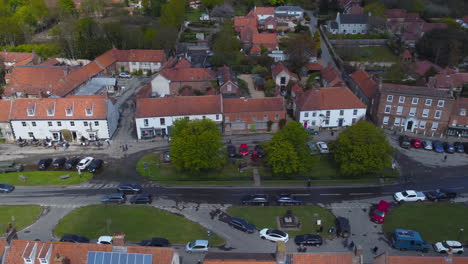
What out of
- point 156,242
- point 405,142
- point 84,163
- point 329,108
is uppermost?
point 329,108

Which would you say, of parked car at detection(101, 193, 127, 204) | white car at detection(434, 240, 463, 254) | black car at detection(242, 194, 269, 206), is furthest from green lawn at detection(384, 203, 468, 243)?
parked car at detection(101, 193, 127, 204)

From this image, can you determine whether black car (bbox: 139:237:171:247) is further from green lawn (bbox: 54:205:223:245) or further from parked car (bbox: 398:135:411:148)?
parked car (bbox: 398:135:411:148)

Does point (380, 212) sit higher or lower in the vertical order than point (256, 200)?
higher

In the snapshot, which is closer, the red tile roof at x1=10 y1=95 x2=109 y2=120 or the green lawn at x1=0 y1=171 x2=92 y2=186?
the green lawn at x1=0 y1=171 x2=92 y2=186

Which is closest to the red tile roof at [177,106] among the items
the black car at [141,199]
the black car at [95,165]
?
the black car at [95,165]

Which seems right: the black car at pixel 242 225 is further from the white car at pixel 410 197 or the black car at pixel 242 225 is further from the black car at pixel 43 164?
the black car at pixel 43 164

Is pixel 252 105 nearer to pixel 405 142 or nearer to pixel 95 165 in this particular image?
pixel 405 142

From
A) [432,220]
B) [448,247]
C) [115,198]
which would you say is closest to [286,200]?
[432,220]
